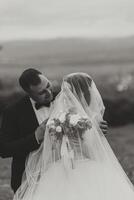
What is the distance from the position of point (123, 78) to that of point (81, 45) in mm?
671

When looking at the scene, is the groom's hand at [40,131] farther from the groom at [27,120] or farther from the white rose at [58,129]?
the white rose at [58,129]

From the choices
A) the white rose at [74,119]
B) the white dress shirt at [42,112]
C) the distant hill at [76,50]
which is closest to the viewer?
the white rose at [74,119]

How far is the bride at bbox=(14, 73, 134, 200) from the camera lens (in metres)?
4.02

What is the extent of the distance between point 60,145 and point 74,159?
129 millimetres

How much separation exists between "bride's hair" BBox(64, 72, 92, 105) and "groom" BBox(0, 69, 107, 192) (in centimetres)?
14

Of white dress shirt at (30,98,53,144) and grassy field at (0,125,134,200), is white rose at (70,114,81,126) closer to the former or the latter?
white dress shirt at (30,98,53,144)

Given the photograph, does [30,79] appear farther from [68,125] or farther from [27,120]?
[68,125]

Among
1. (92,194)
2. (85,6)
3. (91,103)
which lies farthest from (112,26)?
(92,194)

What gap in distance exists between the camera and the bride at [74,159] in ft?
13.2

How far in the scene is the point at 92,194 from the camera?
3996 mm

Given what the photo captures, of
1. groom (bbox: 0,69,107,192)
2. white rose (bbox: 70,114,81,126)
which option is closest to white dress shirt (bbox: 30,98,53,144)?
groom (bbox: 0,69,107,192)

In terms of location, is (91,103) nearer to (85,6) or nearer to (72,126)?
(72,126)

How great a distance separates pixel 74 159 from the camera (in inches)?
163

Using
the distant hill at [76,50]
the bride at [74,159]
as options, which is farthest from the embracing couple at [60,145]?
the distant hill at [76,50]
